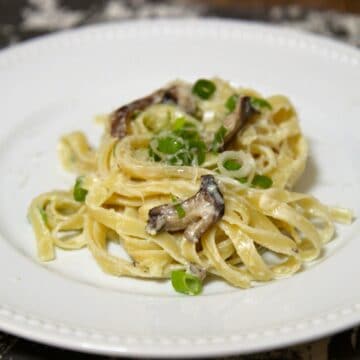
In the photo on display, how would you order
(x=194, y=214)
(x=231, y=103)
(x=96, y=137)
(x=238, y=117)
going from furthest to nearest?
1. (x=96, y=137)
2. (x=231, y=103)
3. (x=238, y=117)
4. (x=194, y=214)

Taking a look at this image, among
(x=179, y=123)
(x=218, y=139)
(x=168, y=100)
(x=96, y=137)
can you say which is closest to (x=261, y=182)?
(x=218, y=139)

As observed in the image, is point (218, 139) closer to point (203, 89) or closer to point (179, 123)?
point (179, 123)

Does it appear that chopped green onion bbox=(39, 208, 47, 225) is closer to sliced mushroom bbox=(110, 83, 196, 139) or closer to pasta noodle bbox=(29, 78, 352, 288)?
pasta noodle bbox=(29, 78, 352, 288)

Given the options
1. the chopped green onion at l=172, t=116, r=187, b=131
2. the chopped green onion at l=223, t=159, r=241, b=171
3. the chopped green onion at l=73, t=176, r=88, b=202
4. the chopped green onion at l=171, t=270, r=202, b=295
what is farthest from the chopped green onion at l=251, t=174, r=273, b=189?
the chopped green onion at l=73, t=176, r=88, b=202

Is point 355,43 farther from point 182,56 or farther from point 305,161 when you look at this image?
point 305,161

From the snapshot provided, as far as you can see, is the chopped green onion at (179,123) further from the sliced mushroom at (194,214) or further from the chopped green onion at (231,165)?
the sliced mushroom at (194,214)

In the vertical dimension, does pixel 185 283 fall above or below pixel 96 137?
above
